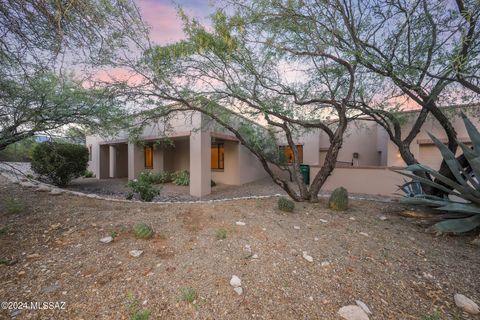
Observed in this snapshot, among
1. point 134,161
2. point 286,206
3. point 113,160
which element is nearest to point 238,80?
point 286,206

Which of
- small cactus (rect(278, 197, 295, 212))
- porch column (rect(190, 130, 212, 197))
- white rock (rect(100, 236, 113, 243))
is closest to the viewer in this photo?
white rock (rect(100, 236, 113, 243))

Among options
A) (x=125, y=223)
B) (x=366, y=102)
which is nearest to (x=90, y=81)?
(x=125, y=223)

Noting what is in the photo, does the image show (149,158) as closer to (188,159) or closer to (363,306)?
(188,159)

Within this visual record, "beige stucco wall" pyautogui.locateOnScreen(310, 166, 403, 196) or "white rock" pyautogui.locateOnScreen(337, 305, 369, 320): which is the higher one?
"beige stucco wall" pyautogui.locateOnScreen(310, 166, 403, 196)

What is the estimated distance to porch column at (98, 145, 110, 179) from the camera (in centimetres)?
1238

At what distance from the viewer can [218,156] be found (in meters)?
10.9

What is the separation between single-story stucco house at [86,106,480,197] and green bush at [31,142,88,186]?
147 centimetres

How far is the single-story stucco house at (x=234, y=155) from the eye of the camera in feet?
23.9

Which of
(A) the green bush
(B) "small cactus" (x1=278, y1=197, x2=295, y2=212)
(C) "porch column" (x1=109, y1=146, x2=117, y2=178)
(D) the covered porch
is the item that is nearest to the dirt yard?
(B) "small cactus" (x1=278, y1=197, x2=295, y2=212)

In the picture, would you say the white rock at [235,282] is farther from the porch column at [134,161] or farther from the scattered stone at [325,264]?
the porch column at [134,161]

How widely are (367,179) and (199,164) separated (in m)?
6.09

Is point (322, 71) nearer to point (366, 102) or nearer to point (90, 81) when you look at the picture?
point (366, 102)

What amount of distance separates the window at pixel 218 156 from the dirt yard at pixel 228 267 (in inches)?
297

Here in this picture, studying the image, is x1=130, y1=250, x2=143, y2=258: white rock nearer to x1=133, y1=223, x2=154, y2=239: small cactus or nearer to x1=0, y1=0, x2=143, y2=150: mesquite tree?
x1=133, y1=223, x2=154, y2=239: small cactus
